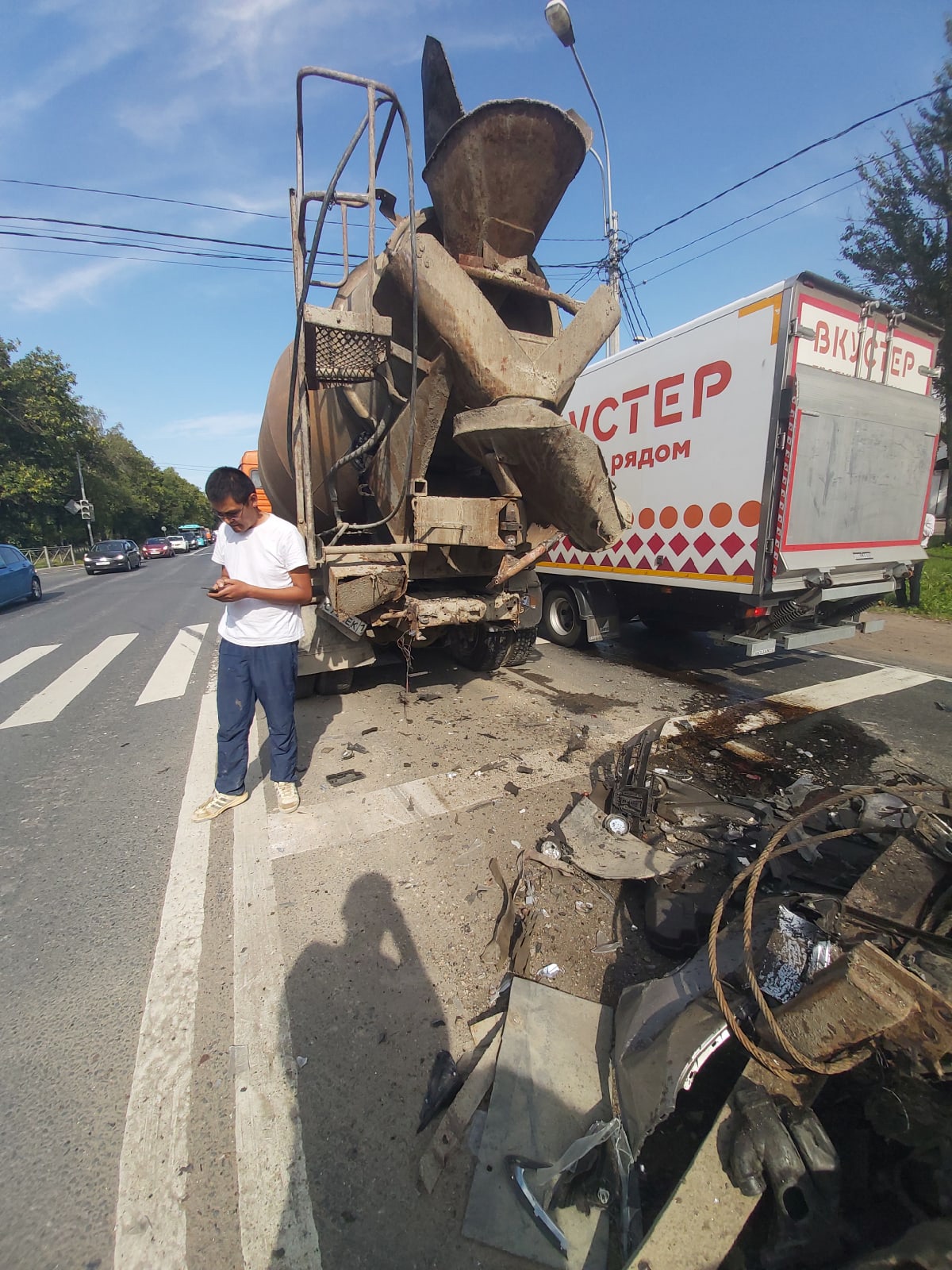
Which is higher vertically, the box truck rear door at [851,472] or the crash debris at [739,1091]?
the box truck rear door at [851,472]

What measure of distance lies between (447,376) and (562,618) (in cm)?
463

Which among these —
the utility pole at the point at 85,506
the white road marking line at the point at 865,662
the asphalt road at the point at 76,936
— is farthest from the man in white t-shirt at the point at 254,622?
the utility pole at the point at 85,506

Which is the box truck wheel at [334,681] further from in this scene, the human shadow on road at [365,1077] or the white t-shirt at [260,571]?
the human shadow on road at [365,1077]

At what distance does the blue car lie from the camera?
1281 centimetres

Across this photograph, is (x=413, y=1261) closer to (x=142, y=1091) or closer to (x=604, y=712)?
(x=142, y=1091)

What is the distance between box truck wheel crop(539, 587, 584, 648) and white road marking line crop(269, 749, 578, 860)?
3.56 m

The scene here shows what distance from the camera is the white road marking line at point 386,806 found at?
3246 millimetres

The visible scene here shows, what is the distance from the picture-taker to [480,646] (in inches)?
237

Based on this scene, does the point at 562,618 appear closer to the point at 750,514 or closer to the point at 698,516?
the point at 698,516

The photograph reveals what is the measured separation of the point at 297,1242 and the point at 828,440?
5.91 meters

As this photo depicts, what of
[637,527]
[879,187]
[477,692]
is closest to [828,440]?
[637,527]

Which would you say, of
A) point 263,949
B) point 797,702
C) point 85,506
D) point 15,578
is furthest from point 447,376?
point 85,506

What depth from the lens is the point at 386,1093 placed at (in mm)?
1843

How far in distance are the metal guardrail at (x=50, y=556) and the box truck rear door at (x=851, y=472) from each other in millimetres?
33127
